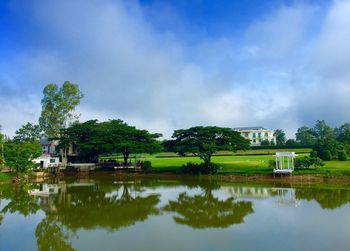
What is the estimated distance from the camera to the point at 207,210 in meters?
20.4

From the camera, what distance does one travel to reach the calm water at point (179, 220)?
1324cm

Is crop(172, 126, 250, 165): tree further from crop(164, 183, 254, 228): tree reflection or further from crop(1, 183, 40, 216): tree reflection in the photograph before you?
crop(1, 183, 40, 216): tree reflection

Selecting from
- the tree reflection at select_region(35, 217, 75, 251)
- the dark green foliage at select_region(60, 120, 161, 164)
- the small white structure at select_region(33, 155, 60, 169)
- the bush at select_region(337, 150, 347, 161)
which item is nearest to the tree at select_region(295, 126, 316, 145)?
the bush at select_region(337, 150, 347, 161)

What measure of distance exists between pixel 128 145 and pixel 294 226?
105 feet

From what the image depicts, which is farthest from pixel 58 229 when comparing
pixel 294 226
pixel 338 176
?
pixel 338 176

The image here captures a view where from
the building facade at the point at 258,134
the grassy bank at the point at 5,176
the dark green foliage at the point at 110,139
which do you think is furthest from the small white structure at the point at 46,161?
the building facade at the point at 258,134

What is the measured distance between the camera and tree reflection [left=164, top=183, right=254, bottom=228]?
17.1 meters

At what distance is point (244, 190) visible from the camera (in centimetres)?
2870

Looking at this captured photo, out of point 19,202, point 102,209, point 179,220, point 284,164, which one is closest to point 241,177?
point 284,164

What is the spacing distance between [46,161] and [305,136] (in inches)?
2884

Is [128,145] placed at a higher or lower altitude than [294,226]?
higher

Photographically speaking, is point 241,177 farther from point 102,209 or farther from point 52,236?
point 52,236

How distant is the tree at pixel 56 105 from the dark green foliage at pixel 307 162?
1275 inches

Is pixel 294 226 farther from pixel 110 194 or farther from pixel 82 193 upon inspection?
pixel 82 193
